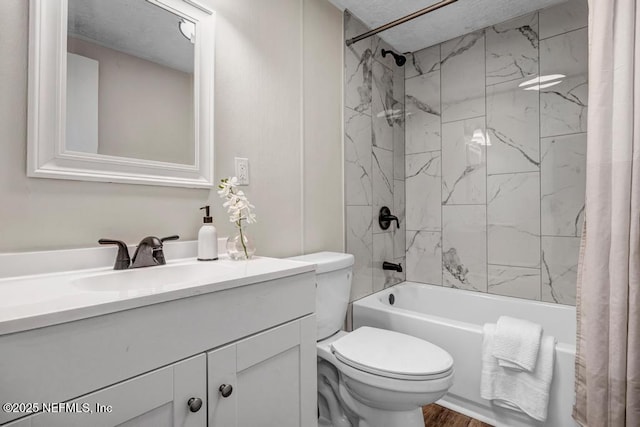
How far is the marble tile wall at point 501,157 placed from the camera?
6.42 feet

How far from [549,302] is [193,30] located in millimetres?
2497

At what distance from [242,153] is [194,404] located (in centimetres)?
101

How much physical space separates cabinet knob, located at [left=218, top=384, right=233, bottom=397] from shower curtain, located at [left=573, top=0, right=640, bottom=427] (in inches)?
53.8

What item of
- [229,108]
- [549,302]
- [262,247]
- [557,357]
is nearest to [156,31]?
[229,108]

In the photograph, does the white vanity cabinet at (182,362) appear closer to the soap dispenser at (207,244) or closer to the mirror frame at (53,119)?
the soap dispenser at (207,244)

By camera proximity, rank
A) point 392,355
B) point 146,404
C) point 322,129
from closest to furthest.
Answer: point 146,404 → point 392,355 → point 322,129

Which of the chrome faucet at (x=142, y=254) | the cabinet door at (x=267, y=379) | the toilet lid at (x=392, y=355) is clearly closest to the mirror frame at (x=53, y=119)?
the chrome faucet at (x=142, y=254)

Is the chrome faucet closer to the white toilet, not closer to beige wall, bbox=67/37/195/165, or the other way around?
beige wall, bbox=67/37/195/165

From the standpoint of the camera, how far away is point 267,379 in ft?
3.15

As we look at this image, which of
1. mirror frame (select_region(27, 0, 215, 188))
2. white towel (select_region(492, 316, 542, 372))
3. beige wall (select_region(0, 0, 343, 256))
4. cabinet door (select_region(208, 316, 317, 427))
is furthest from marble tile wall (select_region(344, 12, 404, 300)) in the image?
mirror frame (select_region(27, 0, 215, 188))

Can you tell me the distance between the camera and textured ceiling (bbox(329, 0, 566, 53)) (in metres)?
1.97

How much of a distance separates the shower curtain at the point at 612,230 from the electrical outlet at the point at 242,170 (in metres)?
1.44

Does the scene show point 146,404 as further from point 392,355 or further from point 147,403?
point 392,355

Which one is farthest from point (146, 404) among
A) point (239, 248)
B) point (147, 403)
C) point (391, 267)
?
point (391, 267)
